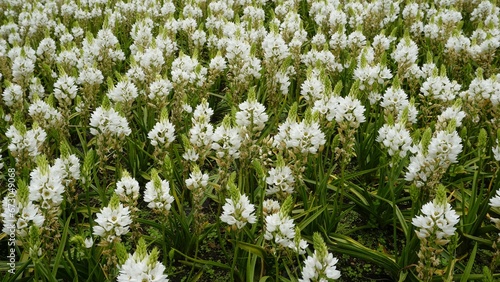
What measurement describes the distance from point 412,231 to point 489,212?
3.36 feet

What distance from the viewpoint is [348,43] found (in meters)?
6.35

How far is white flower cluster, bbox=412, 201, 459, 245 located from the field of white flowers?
1 centimetres

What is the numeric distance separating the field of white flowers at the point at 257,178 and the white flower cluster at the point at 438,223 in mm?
11

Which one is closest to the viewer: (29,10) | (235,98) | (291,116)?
(291,116)

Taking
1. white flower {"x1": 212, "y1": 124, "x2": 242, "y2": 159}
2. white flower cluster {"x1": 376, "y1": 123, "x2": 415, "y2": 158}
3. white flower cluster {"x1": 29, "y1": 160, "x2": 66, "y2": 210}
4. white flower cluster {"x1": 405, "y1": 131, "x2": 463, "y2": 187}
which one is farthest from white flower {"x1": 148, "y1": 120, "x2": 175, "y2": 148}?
white flower cluster {"x1": 405, "y1": 131, "x2": 463, "y2": 187}

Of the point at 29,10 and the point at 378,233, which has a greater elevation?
the point at 29,10

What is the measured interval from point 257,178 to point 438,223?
1.86 metres

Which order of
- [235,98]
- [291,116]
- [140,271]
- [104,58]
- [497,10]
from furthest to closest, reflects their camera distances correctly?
[497,10]
[104,58]
[235,98]
[291,116]
[140,271]

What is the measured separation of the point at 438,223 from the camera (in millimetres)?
2701

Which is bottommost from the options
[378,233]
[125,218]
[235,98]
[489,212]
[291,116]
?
[378,233]

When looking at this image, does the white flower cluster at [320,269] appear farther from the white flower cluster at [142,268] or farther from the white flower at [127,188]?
the white flower at [127,188]

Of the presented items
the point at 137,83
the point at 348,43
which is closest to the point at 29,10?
the point at 137,83

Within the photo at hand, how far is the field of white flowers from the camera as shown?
2.99 m

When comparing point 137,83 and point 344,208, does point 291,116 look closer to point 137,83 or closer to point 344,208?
point 344,208
